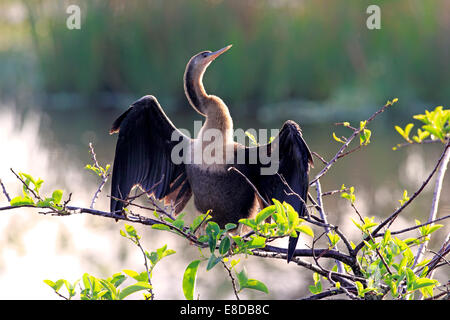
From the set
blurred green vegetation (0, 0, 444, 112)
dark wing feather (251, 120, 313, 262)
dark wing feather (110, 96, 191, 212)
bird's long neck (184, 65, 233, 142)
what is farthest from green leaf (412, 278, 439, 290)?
blurred green vegetation (0, 0, 444, 112)

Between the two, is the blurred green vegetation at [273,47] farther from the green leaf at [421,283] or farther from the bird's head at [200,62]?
the green leaf at [421,283]

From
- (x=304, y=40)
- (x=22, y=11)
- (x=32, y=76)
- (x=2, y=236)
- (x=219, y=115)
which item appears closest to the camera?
(x=219, y=115)

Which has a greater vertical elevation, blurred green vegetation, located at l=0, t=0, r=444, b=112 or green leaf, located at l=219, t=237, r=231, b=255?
blurred green vegetation, located at l=0, t=0, r=444, b=112

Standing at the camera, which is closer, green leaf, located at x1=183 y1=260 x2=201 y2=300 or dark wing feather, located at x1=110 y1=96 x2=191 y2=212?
green leaf, located at x1=183 y1=260 x2=201 y2=300

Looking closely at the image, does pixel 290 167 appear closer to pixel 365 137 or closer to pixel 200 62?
pixel 365 137

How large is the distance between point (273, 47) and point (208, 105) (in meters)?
10.7

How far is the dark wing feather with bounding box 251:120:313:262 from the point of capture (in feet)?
7.21

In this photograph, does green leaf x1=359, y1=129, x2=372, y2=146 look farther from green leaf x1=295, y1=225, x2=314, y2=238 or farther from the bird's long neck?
the bird's long neck

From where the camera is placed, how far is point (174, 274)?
598cm
